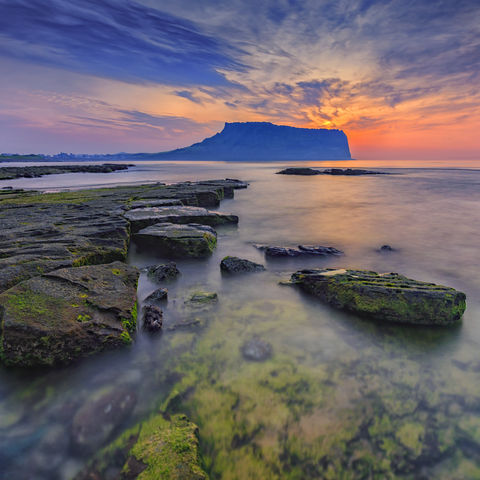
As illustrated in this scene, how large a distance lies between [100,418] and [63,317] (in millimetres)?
1377

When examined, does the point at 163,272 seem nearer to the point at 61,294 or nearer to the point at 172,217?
the point at 61,294

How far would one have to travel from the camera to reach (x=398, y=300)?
15.9 ft

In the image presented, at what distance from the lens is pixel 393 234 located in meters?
12.1

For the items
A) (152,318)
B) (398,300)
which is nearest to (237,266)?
(152,318)

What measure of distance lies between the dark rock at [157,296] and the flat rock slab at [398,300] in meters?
3.22

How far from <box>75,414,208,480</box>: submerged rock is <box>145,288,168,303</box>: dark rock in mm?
2774

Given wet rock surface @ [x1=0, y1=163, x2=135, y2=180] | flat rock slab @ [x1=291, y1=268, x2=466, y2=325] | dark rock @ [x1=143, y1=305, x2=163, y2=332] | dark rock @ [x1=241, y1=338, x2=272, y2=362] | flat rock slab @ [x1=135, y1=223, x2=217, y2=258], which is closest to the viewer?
dark rock @ [x1=241, y1=338, x2=272, y2=362]

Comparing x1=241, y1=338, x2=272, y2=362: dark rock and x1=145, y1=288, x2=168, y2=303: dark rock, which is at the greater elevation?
x1=145, y1=288, x2=168, y2=303: dark rock

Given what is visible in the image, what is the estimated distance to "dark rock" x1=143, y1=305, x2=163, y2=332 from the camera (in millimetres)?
4609

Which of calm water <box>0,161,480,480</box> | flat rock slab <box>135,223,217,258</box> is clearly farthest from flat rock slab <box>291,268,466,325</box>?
flat rock slab <box>135,223,217,258</box>

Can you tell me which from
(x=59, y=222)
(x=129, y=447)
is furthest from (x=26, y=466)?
(x=59, y=222)

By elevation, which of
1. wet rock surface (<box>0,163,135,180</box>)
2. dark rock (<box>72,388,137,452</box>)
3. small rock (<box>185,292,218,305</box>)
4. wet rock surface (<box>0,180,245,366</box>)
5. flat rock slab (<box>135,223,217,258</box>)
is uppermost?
wet rock surface (<box>0,163,135,180</box>)

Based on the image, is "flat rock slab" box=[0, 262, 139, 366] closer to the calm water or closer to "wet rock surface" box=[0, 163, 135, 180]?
the calm water

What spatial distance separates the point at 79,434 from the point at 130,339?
1.40 metres
